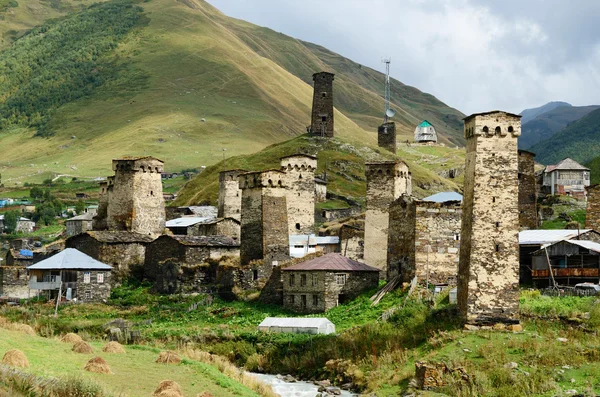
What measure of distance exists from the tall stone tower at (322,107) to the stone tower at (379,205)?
227 feet

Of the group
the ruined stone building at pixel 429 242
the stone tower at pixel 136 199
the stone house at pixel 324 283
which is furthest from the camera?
the stone tower at pixel 136 199

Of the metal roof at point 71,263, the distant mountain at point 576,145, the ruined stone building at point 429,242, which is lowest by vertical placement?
the metal roof at point 71,263

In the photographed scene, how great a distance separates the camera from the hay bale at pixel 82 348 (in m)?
40.0

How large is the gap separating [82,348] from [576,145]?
150m

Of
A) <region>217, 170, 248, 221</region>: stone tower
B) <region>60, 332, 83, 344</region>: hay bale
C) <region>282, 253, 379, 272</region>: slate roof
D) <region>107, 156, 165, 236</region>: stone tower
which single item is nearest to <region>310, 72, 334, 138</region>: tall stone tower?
<region>217, 170, 248, 221</region>: stone tower

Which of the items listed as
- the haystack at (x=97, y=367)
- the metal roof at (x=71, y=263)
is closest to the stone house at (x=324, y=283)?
the metal roof at (x=71, y=263)

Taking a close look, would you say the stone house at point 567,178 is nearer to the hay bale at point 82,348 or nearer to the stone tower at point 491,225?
the stone tower at point 491,225

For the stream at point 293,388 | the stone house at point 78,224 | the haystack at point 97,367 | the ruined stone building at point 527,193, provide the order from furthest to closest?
the stone house at point 78,224
the ruined stone building at point 527,193
the stream at point 293,388
the haystack at point 97,367

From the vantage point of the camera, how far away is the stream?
39025mm

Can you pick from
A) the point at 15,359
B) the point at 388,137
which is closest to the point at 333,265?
the point at 15,359

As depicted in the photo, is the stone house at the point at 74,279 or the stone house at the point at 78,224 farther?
the stone house at the point at 78,224

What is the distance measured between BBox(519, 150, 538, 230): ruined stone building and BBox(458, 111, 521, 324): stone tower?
19.2 meters

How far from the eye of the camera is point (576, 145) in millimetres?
176375

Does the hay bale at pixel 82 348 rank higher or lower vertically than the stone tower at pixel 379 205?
lower
